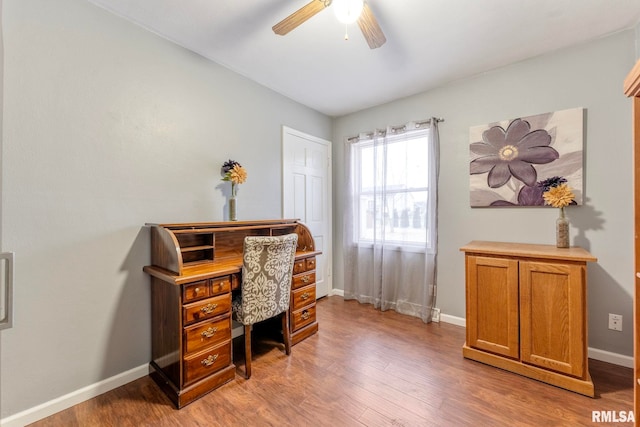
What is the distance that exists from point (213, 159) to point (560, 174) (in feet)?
9.92

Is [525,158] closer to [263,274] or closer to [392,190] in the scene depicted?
[392,190]

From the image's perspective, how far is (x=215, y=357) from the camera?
6.09 ft

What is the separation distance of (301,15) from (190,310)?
1.95 meters

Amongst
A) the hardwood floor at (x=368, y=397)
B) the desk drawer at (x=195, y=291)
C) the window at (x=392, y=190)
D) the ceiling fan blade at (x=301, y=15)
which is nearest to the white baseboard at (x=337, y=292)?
the window at (x=392, y=190)

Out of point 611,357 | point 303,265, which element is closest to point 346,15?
point 303,265

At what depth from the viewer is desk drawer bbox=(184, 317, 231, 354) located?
5.66 ft

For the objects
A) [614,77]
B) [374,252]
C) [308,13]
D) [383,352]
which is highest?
[308,13]

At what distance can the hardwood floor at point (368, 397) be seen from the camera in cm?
157

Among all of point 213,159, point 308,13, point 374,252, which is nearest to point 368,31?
point 308,13

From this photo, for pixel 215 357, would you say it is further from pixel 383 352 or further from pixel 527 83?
pixel 527 83

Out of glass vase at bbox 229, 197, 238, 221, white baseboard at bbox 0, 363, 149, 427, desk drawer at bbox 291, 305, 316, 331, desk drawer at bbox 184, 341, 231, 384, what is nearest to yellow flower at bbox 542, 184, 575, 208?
desk drawer at bbox 291, 305, 316, 331

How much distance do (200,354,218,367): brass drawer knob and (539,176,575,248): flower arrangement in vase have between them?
276cm

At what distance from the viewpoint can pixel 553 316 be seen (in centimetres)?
186

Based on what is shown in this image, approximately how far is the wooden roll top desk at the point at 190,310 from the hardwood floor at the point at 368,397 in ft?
0.38
